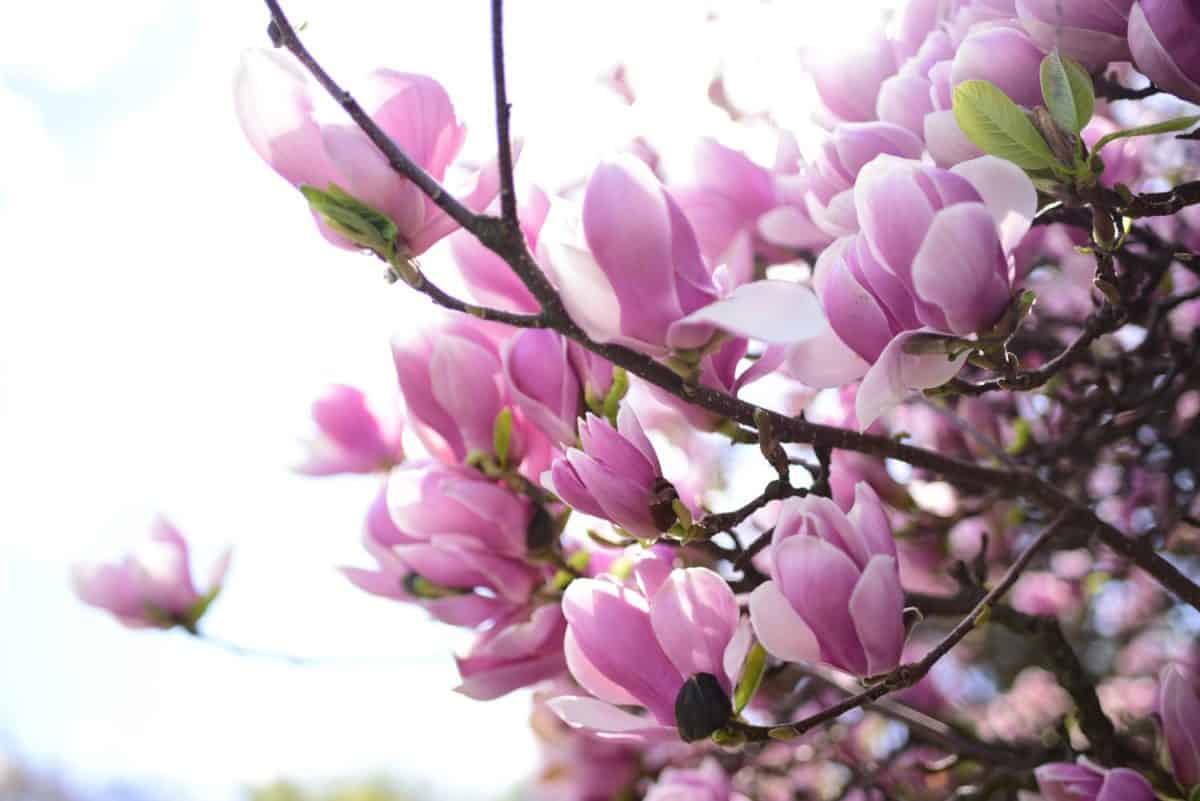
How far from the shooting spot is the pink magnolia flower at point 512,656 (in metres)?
0.63

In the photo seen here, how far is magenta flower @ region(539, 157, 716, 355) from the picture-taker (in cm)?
44

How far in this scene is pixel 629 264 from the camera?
44cm

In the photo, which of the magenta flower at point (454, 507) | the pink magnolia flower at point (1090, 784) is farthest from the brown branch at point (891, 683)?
the magenta flower at point (454, 507)

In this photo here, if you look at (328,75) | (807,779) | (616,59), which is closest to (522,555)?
(328,75)

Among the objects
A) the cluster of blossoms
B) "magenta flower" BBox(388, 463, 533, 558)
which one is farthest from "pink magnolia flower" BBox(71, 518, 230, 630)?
"magenta flower" BBox(388, 463, 533, 558)

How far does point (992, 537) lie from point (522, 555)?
25.1 inches

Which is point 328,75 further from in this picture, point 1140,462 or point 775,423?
point 1140,462

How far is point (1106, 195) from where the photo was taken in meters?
0.49

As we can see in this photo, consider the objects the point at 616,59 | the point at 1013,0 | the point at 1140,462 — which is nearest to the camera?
the point at 1013,0

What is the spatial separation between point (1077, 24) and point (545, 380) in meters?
0.34

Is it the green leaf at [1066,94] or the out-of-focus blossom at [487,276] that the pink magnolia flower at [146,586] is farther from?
the green leaf at [1066,94]

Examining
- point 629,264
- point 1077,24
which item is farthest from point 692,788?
point 1077,24

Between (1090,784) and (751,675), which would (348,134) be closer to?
(751,675)

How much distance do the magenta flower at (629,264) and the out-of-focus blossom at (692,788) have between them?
0.34 metres
